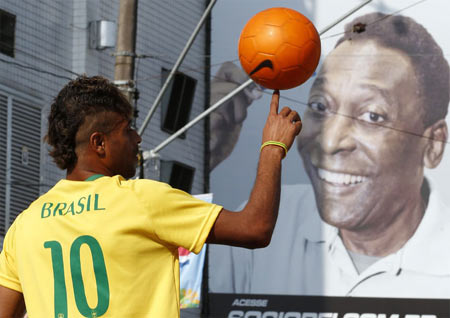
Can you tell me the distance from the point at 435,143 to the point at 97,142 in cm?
2407

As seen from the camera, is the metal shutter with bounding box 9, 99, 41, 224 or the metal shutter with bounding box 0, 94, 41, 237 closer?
the metal shutter with bounding box 0, 94, 41, 237

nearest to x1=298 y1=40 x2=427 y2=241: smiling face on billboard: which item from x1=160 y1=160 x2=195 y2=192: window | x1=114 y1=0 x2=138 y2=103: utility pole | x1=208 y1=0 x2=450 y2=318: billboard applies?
x1=208 y1=0 x2=450 y2=318: billboard

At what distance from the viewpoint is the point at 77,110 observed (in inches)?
154

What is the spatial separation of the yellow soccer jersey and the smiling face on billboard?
946 inches

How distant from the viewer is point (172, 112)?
26812 mm

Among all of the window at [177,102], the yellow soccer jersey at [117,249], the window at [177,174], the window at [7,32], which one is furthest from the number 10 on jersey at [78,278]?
the window at [177,102]


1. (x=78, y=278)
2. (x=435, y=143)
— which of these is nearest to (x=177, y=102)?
(x=435, y=143)

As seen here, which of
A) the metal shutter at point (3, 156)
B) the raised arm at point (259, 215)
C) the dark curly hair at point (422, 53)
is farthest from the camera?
the dark curly hair at point (422, 53)

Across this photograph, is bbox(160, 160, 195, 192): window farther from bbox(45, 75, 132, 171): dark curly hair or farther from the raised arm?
the raised arm

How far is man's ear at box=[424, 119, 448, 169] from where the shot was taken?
2730cm

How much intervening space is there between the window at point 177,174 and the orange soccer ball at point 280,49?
63.8 feet

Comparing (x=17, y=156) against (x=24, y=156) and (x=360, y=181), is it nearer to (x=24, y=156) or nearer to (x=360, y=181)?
(x=24, y=156)

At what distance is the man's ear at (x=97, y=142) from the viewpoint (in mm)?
3914

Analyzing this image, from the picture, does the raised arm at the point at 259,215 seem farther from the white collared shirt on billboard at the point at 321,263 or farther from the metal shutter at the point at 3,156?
the white collared shirt on billboard at the point at 321,263
